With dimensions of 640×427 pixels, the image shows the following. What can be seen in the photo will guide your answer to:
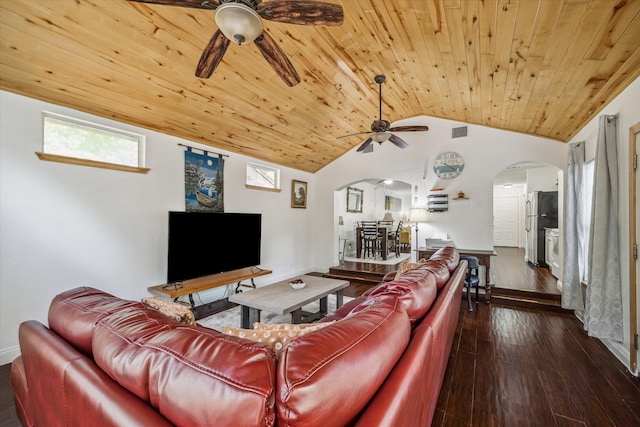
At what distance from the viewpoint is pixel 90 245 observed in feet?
9.34

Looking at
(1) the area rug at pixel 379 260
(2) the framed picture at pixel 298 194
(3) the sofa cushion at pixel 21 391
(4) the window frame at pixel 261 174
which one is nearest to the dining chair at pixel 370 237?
(1) the area rug at pixel 379 260

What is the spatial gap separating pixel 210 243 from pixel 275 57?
266 centimetres

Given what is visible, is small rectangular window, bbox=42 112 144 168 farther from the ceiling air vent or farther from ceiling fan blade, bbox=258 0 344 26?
the ceiling air vent

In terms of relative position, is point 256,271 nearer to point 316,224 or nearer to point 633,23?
point 316,224

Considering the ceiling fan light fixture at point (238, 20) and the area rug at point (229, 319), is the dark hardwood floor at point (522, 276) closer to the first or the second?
the area rug at point (229, 319)

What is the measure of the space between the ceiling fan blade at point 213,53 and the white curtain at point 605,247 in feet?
11.5

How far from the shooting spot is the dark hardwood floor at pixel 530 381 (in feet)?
5.90

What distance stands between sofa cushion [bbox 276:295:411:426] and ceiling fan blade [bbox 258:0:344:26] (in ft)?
5.33

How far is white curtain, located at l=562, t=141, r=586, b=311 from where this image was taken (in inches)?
132

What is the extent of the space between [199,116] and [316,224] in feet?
12.0

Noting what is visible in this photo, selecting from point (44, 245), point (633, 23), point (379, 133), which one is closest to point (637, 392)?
point (633, 23)

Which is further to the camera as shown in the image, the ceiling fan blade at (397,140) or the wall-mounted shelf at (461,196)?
the wall-mounted shelf at (461,196)

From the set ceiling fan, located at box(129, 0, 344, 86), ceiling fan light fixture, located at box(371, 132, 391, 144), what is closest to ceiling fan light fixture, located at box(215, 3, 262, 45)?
ceiling fan, located at box(129, 0, 344, 86)

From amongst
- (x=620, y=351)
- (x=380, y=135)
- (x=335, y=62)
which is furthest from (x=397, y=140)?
(x=620, y=351)
